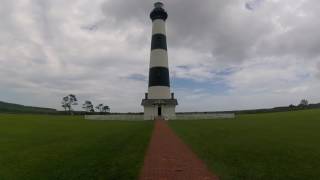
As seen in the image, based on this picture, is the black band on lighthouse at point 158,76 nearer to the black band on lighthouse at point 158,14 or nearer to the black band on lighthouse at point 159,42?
the black band on lighthouse at point 159,42

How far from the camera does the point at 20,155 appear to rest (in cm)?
1241

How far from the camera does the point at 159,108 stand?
47.3 metres

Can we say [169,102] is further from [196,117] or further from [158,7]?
[158,7]

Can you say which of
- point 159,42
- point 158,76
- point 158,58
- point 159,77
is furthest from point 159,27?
point 159,77

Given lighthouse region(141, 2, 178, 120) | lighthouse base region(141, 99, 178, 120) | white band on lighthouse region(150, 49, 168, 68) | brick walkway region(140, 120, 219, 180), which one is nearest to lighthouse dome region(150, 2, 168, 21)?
lighthouse region(141, 2, 178, 120)

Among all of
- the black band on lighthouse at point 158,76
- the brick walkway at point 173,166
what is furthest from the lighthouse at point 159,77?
the brick walkway at point 173,166

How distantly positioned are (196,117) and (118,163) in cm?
3889

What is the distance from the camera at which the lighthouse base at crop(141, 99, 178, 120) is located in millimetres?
46556

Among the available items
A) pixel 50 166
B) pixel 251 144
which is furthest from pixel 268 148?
pixel 50 166

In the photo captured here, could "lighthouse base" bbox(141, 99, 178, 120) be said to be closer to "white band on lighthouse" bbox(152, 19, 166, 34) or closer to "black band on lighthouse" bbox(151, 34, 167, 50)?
"black band on lighthouse" bbox(151, 34, 167, 50)

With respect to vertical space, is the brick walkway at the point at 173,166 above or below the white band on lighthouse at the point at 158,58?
below

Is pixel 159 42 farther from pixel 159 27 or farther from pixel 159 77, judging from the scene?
pixel 159 77

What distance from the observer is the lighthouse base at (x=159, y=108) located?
46556 mm

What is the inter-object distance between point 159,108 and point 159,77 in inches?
179
